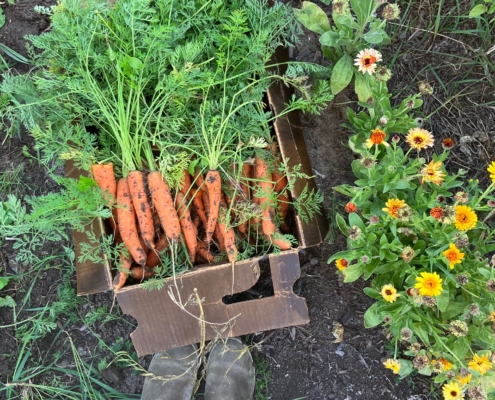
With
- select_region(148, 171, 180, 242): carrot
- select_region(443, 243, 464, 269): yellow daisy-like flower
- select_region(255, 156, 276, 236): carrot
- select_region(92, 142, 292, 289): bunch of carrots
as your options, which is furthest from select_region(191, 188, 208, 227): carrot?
select_region(443, 243, 464, 269): yellow daisy-like flower

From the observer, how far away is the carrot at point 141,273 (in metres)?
1.82

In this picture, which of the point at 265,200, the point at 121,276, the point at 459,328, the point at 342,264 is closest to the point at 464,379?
the point at 459,328

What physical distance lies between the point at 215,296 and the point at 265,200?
434 mm

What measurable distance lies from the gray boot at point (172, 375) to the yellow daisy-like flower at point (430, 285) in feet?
3.52

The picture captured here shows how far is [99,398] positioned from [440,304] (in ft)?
5.08

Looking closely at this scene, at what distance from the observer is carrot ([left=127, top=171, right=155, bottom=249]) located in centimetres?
173

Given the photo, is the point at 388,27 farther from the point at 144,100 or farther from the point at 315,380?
the point at 315,380

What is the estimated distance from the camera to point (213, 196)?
1762 mm

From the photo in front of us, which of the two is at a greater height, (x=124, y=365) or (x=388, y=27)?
(x=388, y=27)

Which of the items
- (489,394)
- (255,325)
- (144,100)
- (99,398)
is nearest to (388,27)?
(144,100)

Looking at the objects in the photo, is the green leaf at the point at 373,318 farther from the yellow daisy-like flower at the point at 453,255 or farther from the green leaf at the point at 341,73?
the green leaf at the point at 341,73

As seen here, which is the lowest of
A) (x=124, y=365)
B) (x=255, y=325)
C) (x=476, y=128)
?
(x=124, y=365)

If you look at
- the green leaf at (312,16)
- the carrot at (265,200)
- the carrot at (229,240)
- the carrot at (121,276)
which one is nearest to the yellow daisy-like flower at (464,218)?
the carrot at (265,200)

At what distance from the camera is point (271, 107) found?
1.81 metres
